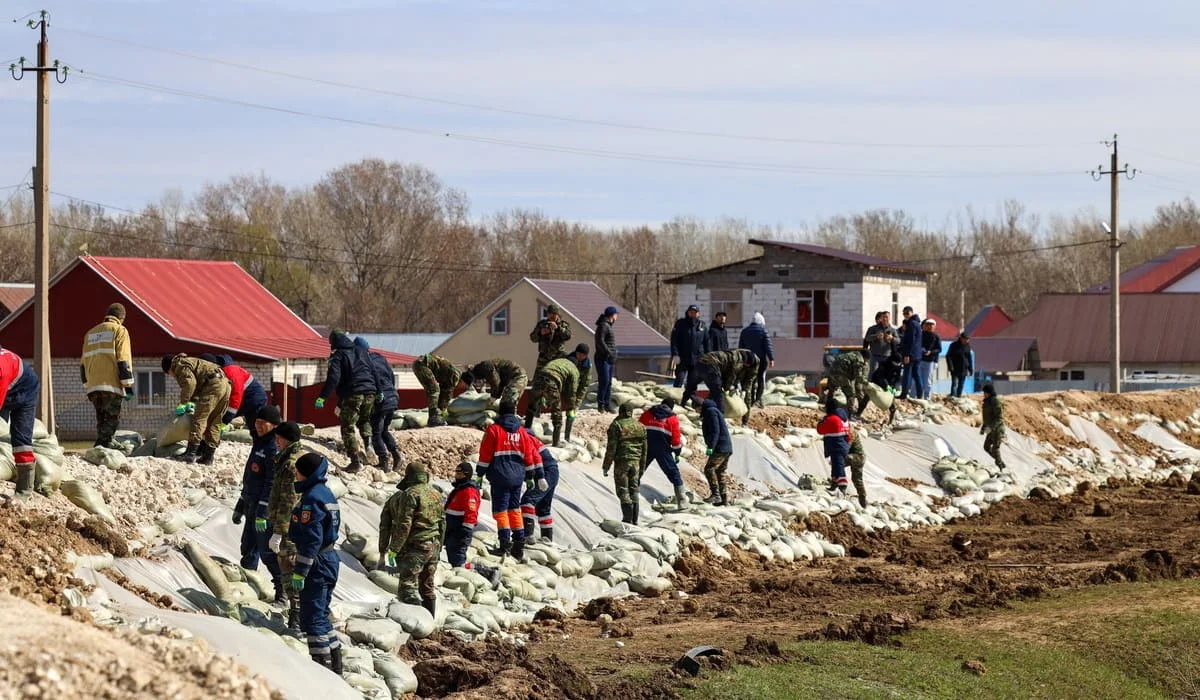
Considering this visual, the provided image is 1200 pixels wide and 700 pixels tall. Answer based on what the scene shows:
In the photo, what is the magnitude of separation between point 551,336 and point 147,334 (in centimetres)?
2014

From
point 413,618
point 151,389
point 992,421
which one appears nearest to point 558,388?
point 413,618

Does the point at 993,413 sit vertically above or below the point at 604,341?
below

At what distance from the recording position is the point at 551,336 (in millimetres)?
19219

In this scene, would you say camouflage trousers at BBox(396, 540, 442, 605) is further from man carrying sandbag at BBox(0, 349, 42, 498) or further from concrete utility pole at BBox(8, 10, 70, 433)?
→ concrete utility pole at BBox(8, 10, 70, 433)

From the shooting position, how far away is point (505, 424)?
47.1ft

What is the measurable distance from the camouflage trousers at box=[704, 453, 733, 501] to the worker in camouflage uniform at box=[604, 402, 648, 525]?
72.5 inches

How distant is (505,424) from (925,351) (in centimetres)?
1549

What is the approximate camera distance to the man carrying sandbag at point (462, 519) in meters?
13.4

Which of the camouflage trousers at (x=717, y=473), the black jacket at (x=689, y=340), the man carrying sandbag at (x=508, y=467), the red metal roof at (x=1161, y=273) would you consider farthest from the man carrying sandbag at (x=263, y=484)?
the red metal roof at (x=1161, y=273)

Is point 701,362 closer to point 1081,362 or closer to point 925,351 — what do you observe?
point 925,351

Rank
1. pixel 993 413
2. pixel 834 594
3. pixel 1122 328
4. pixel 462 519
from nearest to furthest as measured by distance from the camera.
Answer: pixel 462 519
pixel 834 594
pixel 993 413
pixel 1122 328

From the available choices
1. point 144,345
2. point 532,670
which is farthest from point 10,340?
point 532,670

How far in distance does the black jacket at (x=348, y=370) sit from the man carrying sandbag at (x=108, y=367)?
6.44ft

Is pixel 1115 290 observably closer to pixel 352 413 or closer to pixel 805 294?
pixel 805 294
